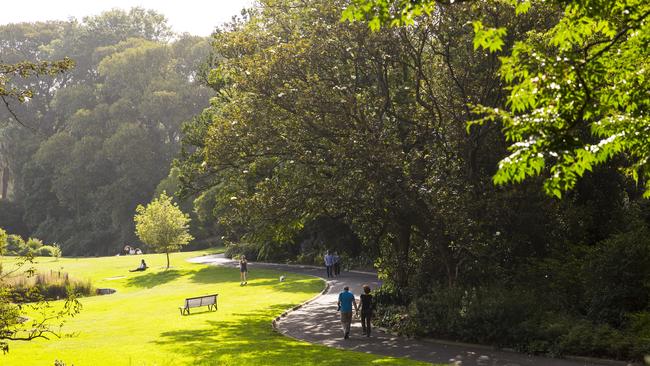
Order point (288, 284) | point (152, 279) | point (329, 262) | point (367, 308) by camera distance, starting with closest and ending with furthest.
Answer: point (367, 308), point (288, 284), point (329, 262), point (152, 279)

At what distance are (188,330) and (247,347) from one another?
5037 millimetres

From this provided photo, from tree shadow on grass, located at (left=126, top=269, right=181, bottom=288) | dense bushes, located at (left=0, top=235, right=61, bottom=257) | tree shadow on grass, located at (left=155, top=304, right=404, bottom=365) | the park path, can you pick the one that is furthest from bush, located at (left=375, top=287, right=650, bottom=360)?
dense bushes, located at (left=0, top=235, right=61, bottom=257)

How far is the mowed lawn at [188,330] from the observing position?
61.6 feet

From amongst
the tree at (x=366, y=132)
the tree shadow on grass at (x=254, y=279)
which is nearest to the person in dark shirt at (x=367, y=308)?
the tree at (x=366, y=132)

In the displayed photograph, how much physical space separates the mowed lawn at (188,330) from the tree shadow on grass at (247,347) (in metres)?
0.03

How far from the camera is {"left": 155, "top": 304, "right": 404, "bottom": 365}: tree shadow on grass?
59.6 ft

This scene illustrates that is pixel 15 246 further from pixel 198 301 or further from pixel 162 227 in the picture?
pixel 198 301

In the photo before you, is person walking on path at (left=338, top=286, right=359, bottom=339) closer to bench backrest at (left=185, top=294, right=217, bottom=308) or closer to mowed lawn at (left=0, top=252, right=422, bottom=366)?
mowed lawn at (left=0, top=252, right=422, bottom=366)

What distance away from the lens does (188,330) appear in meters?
24.9

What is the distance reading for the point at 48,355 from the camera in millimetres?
20375

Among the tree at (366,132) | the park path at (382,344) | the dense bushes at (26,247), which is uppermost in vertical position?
the tree at (366,132)

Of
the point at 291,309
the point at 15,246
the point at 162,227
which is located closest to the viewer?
the point at 291,309

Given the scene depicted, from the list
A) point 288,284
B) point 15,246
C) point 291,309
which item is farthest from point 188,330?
point 15,246

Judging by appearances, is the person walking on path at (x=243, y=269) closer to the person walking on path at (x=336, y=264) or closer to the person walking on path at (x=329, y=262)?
the person walking on path at (x=329, y=262)
